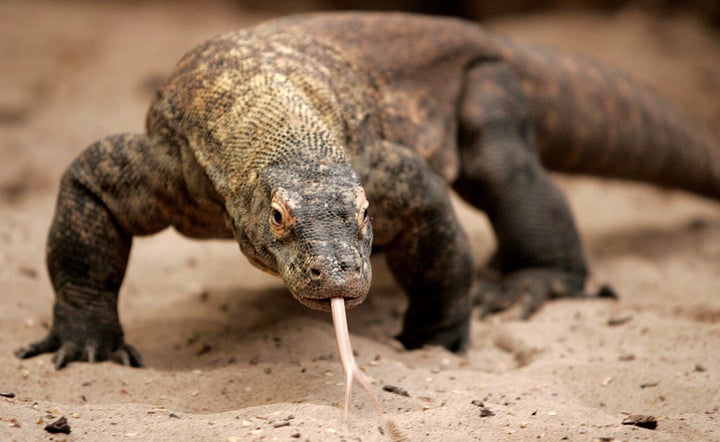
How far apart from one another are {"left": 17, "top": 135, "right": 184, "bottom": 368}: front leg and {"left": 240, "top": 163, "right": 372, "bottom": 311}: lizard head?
85cm

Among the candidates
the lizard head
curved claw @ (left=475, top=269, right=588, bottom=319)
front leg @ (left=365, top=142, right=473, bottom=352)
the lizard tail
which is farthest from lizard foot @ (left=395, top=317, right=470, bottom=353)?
the lizard tail

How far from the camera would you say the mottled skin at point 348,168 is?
9.37 ft

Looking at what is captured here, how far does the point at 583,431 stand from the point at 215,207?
5.53ft

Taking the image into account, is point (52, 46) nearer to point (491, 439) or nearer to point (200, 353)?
point (200, 353)

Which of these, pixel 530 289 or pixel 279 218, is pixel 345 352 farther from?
pixel 530 289

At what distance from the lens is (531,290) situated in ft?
16.6

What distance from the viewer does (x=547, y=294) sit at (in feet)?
16.7

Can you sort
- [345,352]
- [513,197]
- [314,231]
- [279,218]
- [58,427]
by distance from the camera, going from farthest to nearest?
[513,197]
[279,218]
[314,231]
[58,427]
[345,352]

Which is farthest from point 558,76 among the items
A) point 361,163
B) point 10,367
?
point 10,367

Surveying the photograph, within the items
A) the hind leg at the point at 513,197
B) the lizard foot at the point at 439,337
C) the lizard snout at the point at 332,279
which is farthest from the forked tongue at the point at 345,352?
the hind leg at the point at 513,197

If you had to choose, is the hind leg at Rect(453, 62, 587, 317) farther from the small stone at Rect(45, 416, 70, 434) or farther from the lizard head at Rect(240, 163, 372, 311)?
the small stone at Rect(45, 416, 70, 434)

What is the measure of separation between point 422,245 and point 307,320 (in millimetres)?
728

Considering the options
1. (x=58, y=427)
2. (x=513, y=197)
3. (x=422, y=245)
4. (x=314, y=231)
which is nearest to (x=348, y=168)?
(x=314, y=231)

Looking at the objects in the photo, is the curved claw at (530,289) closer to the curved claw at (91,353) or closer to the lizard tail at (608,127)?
the lizard tail at (608,127)
